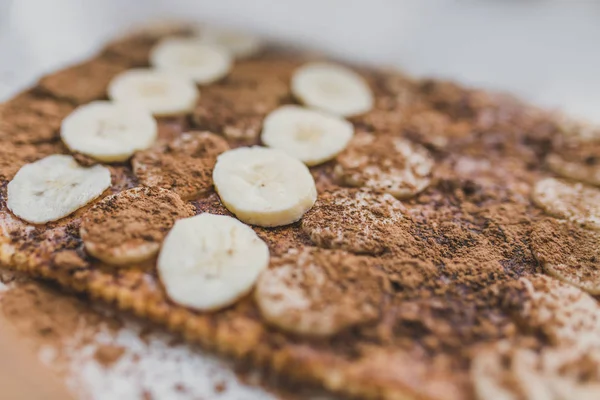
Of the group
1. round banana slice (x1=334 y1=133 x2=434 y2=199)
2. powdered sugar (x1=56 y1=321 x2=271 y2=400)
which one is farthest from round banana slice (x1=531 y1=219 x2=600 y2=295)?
powdered sugar (x1=56 y1=321 x2=271 y2=400)

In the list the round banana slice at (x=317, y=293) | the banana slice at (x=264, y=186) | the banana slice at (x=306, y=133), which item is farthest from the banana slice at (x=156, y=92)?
the round banana slice at (x=317, y=293)

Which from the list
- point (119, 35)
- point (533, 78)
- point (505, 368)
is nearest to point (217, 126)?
point (119, 35)

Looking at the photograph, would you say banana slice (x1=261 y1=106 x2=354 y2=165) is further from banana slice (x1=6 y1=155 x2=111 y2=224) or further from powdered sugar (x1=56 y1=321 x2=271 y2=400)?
powdered sugar (x1=56 y1=321 x2=271 y2=400)

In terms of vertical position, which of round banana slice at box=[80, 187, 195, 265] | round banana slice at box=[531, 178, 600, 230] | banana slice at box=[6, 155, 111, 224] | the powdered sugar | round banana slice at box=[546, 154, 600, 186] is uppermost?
round banana slice at box=[546, 154, 600, 186]

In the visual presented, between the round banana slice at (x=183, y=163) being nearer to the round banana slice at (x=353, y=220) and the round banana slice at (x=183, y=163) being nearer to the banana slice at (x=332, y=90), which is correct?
the round banana slice at (x=353, y=220)

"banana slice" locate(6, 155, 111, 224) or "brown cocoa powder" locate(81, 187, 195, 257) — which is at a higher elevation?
"brown cocoa powder" locate(81, 187, 195, 257)

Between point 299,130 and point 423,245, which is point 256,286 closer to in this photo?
point 423,245

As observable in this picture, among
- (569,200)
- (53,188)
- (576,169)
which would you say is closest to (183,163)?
(53,188)
